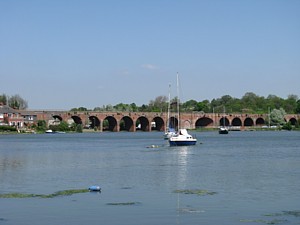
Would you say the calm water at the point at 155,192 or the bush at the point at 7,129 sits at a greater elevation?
the bush at the point at 7,129

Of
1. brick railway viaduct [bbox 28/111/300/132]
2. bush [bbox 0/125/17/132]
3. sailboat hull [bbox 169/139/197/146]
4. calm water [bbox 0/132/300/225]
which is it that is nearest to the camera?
calm water [bbox 0/132/300/225]

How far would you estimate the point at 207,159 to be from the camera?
2378 inches

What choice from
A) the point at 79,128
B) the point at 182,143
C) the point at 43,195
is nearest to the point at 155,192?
the point at 43,195

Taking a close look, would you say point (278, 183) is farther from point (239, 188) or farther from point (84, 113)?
point (84, 113)

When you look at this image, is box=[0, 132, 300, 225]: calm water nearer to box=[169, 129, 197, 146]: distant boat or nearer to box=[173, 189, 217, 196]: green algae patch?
box=[173, 189, 217, 196]: green algae patch

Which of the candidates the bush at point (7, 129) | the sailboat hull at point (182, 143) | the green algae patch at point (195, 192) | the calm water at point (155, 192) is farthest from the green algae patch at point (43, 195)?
the bush at point (7, 129)

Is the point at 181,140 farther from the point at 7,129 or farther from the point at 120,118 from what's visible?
the point at 120,118

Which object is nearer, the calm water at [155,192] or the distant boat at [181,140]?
the calm water at [155,192]

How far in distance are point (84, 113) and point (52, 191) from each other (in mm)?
136130

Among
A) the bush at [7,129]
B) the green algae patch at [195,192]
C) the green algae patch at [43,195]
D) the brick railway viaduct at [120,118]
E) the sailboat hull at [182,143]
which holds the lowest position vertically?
the green algae patch at [43,195]

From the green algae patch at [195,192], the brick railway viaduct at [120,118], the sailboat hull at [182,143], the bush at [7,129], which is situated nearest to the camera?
the green algae patch at [195,192]

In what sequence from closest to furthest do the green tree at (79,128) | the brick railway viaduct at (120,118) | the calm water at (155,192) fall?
the calm water at (155,192) < the brick railway viaduct at (120,118) < the green tree at (79,128)

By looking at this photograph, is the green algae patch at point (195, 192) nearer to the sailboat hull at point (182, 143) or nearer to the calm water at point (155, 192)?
the calm water at point (155, 192)

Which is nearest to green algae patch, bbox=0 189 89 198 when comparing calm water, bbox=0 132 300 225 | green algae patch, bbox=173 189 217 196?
calm water, bbox=0 132 300 225
